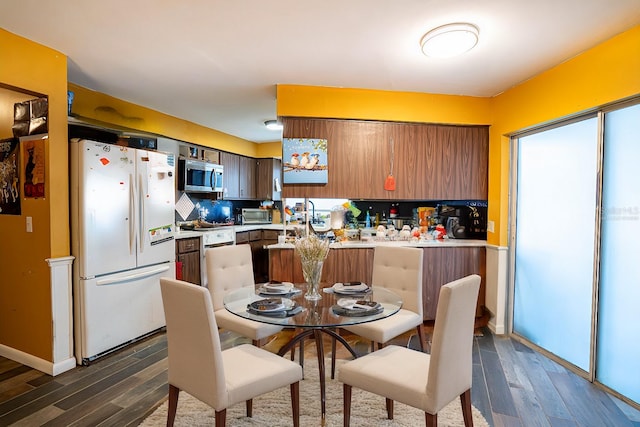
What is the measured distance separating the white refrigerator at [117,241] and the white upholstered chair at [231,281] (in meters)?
0.97

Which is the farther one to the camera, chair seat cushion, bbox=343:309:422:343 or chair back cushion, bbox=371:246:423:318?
chair back cushion, bbox=371:246:423:318

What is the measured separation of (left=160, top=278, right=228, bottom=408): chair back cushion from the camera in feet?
5.05

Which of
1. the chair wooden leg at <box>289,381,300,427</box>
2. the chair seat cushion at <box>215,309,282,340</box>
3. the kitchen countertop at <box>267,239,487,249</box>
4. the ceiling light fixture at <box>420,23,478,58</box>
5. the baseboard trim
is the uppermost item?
the ceiling light fixture at <box>420,23,478,58</box>

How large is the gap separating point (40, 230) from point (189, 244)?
1.72 meters

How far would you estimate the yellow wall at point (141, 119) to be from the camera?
3.48m

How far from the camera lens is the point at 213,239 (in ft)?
15.5

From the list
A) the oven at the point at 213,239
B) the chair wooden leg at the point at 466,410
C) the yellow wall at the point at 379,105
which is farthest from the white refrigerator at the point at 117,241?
the chair wooden leg at the point at 466,410

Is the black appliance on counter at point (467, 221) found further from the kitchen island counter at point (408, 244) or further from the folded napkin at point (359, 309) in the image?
the folded napkin at point (359, 309)

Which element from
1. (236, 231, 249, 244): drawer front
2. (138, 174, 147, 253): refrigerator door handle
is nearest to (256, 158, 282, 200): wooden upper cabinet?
(236, 231, 249, 244): drawer front

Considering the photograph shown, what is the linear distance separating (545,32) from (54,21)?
3155mm

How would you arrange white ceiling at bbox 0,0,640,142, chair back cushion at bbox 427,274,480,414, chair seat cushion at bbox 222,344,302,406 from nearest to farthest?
chair back cushion at bbox 427,274,480,414 → chair seat cushion at bbox 222,344,302,406 → white ceiling at bbox 0,0,640,142

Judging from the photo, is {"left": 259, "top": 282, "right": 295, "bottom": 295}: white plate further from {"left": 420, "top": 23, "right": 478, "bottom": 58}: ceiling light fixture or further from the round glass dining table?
{"left": 420, "top": 23, "right": 478, "bottom": 58}: ceiling light fixture

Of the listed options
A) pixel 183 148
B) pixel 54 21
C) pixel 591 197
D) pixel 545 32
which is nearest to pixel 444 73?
pixel 545 32

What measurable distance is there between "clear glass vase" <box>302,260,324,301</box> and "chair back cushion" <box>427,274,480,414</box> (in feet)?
2.81
